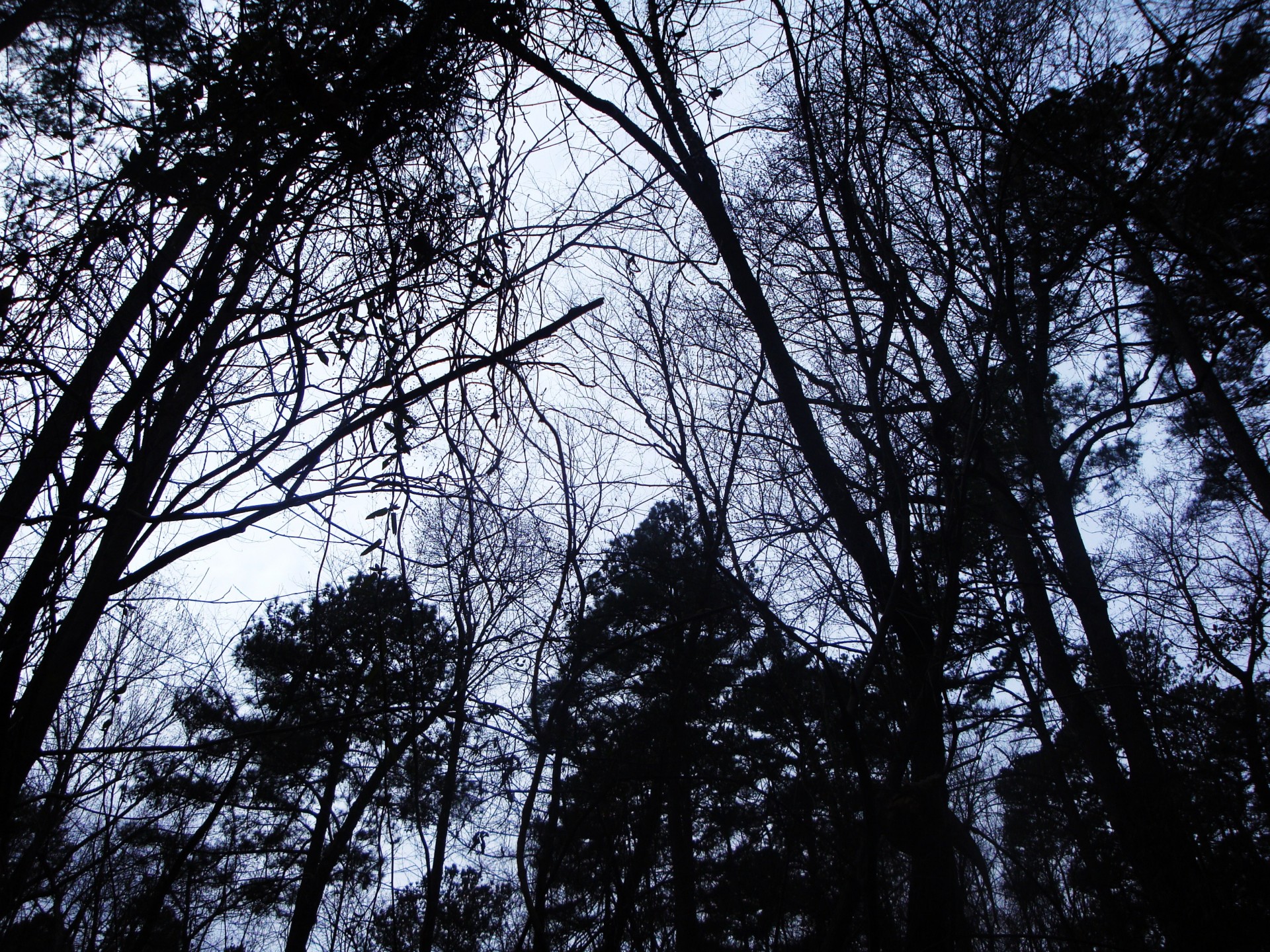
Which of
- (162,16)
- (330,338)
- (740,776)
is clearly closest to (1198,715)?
(740,776)

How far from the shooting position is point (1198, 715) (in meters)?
6.95

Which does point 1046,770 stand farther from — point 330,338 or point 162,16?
point 162,16

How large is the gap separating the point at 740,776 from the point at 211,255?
2.54 metres

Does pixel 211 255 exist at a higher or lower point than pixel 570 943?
higher

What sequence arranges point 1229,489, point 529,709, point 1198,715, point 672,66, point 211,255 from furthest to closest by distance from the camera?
1. point 1229,489
2. point 1198,715
3. point 529,709
4. point 672,66
5. point 211,255

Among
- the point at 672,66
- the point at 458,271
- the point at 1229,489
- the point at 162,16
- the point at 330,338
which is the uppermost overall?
the point at 1229,489

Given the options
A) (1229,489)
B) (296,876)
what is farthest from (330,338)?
(1229,489)

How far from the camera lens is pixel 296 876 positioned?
7.66m

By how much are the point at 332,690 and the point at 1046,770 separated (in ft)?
17.7

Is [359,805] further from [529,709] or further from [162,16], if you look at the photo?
[162,16]

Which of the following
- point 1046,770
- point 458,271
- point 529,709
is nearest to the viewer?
point 458,271

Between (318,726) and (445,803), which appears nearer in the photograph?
(318,726)

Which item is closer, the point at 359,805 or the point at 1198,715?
the point at 359,805

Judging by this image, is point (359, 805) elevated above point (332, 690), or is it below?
above
